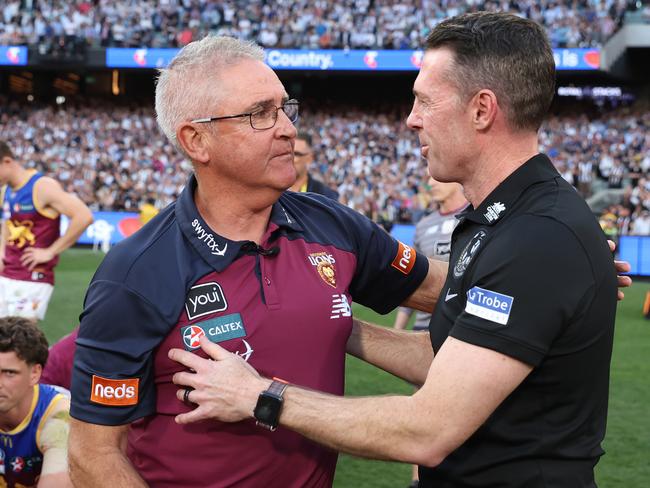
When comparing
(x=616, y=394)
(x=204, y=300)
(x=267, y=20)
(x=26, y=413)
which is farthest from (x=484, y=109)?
(x=267, y=20)

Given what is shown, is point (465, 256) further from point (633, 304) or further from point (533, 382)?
point (633, 304)

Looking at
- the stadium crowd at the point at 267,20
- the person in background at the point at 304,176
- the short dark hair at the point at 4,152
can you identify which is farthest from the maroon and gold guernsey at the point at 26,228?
the stadium crowd at the point at 267,20

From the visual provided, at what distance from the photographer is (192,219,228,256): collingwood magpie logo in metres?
2.48

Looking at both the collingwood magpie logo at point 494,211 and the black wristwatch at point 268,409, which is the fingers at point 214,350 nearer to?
the black wristwatch at point 268,409

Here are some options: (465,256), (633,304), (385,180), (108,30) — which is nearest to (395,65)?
(385,180)

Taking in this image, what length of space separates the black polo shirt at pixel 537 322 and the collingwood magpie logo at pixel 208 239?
69cm

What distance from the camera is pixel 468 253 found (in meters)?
2.35

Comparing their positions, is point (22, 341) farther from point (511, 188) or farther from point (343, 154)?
point (343, 154)

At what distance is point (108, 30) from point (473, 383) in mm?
33914

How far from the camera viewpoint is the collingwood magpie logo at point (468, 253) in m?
2.32

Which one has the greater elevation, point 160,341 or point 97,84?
point 160,341

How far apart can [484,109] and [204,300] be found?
38.6 inches

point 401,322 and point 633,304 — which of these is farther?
point 633,304

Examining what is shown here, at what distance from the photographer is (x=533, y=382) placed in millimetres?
2191
